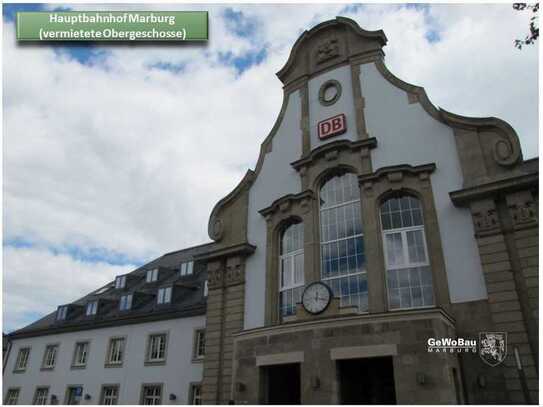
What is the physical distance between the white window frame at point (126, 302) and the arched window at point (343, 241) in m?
15.6

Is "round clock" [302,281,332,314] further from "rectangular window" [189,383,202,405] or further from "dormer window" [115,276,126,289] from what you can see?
"dormer window" [115,276,126,289]

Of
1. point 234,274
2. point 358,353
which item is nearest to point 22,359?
point 234,274

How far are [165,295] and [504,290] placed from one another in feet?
63.4

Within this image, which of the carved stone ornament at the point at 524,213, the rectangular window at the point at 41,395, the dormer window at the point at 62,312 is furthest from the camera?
the dormer window at the point at 62,312

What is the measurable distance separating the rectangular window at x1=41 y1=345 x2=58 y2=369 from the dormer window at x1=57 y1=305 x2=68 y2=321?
210 centimetres

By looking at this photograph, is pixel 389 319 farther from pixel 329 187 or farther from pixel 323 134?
pixel 323 134

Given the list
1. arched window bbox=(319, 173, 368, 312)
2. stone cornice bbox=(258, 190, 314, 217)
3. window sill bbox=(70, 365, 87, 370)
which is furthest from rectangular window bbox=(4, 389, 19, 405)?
arched window bbox=(319, 173, 368, 312)

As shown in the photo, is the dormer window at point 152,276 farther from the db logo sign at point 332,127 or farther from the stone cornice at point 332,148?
the db logo sign at point 332,127

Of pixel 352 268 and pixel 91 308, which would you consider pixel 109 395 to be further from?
pixel 352 268

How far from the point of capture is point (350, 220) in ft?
61.9

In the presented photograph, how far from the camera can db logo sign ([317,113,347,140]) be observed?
20.8 meters

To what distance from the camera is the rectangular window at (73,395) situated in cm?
2722

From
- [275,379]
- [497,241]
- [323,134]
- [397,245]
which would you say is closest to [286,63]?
[323,134]

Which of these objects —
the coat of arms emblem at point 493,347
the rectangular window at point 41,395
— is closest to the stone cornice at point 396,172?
the coat of arms emblem at point 493,347
